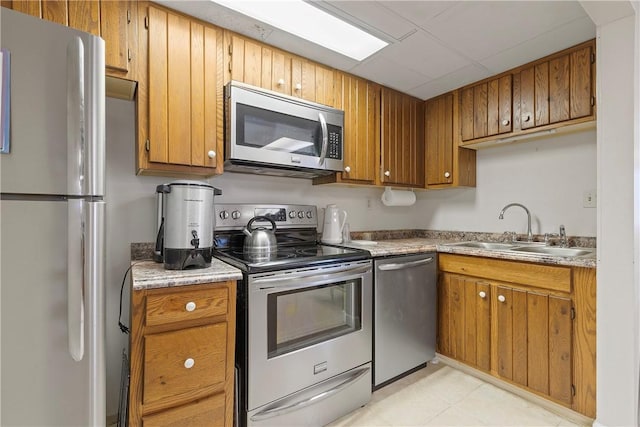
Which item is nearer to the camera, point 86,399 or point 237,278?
point 86,399

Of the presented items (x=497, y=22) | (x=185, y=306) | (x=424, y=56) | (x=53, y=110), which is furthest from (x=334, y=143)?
(x=53, y=110)

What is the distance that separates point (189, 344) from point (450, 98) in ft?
8.61

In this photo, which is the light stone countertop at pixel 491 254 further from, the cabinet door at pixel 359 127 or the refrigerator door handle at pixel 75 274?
the refrigerator door handle at pixel 75 274

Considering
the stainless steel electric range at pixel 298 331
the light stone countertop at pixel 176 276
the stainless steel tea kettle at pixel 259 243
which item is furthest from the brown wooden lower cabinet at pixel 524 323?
the light stone countertop at pixel 176 276

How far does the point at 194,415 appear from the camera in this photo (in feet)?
4.19

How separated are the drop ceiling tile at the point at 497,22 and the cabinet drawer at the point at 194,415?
7.23ft

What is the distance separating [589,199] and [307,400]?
2237 millimetres

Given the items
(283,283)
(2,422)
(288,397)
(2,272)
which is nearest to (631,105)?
(283,283)

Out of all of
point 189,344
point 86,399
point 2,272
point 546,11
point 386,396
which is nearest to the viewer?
point 2,272

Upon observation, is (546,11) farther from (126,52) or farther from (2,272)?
(2,272)

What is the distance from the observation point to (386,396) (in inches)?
74.9

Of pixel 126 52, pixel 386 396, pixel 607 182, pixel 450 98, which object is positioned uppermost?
pixel 450 98

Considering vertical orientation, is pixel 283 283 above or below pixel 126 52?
below

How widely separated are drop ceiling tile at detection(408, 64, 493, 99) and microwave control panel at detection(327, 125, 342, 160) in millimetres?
942
